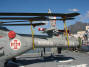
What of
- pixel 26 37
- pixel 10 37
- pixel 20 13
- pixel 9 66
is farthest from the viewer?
pixel 9 66

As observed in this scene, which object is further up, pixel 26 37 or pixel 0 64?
pixel 26 37

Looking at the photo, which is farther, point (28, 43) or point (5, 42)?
point (28, 43)

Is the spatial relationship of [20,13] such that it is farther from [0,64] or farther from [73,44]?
[73,44]

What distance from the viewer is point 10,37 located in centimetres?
827

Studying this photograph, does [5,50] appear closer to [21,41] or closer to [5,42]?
[5,42]

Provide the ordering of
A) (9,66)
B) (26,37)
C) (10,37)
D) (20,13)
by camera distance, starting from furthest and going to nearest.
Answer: (9,66), (26,37), (10,37), (20,13)

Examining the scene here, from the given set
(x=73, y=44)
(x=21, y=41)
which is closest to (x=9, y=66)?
(x=21, y=41)

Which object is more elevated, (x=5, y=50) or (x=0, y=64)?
(x=5, y=50)

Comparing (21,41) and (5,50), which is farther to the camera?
(21,41)

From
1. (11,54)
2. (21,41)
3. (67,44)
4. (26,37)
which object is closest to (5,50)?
(11,54)

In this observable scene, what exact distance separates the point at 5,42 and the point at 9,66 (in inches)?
101

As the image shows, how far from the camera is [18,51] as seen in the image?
8.30 metres

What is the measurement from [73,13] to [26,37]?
393 centimetres

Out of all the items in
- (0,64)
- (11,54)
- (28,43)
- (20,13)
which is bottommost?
(0,64)
